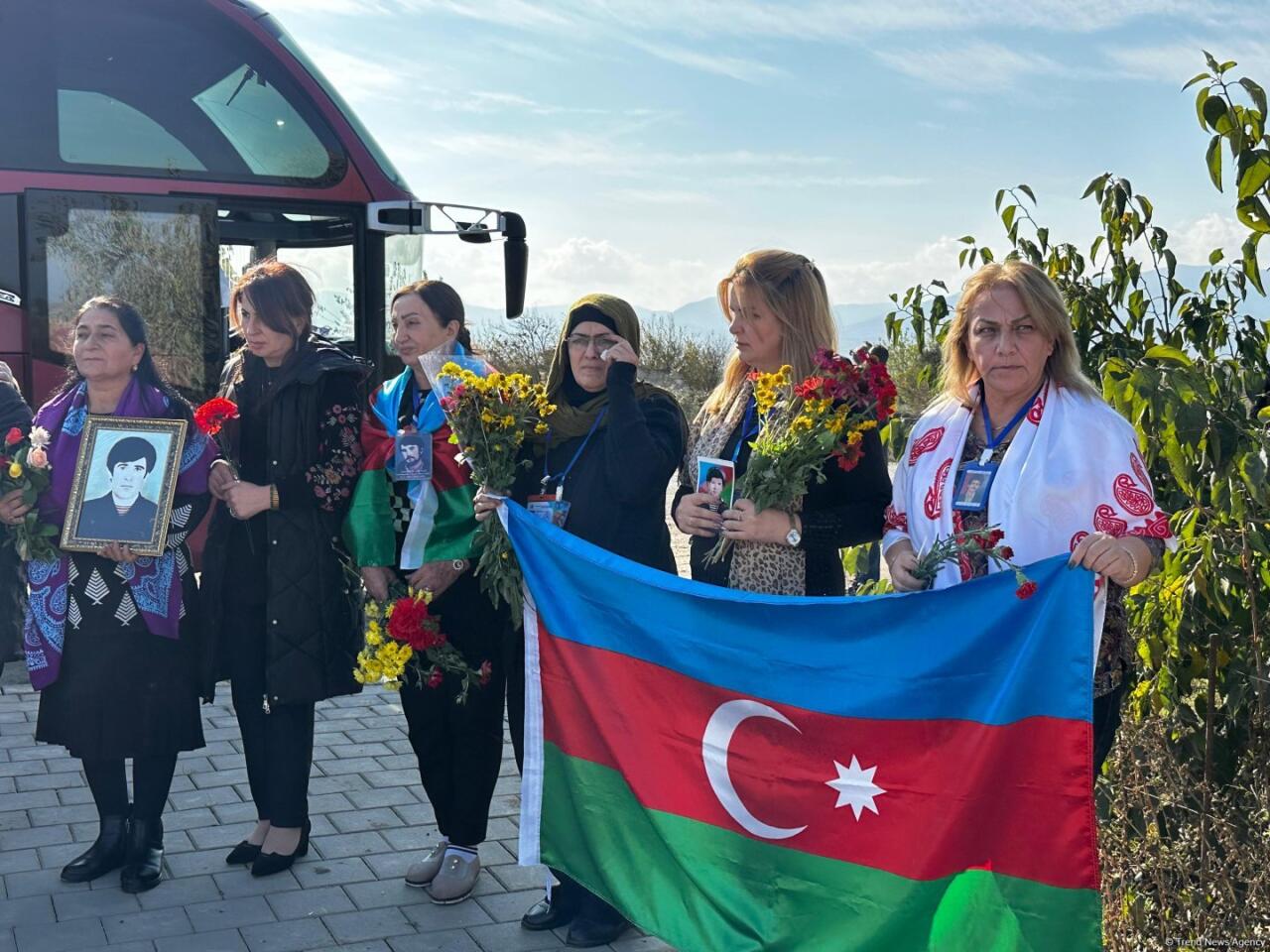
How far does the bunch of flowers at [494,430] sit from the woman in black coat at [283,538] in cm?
61

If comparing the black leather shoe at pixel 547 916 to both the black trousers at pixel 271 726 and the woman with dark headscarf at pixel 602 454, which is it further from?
the black trousers at pixel 271 726

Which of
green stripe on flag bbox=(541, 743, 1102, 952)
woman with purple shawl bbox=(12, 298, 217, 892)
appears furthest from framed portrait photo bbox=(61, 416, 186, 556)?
green stripe on flag bbox=(541, 743, 1102, 952)

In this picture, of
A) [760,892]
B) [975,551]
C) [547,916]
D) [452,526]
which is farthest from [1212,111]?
[547,916]

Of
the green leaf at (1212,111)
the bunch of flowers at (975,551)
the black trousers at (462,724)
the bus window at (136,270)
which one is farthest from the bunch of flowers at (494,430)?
the bus window at (136,270)

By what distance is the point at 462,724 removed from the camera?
4680mm

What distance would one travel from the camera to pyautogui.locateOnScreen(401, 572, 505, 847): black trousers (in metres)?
4.66

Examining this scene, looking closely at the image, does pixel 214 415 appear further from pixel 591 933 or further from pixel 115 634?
pixel 591 933

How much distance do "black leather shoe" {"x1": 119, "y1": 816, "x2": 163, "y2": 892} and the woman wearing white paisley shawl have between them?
280 centimetres

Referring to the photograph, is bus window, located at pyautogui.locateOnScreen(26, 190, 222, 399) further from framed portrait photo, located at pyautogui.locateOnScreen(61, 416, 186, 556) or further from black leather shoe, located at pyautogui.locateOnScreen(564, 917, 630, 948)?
black leather shoe, located at pyautogui.locateOnScreen(564, 917, 630, 948)

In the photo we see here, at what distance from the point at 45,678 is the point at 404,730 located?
2.27 meters

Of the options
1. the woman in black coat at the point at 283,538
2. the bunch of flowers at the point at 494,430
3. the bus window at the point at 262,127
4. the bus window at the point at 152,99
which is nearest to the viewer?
the bunch of flowers at the point at 494,430

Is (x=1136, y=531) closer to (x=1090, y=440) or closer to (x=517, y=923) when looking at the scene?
(x=1090, y=440)

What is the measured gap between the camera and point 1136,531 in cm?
323

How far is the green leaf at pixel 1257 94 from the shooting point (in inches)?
128
